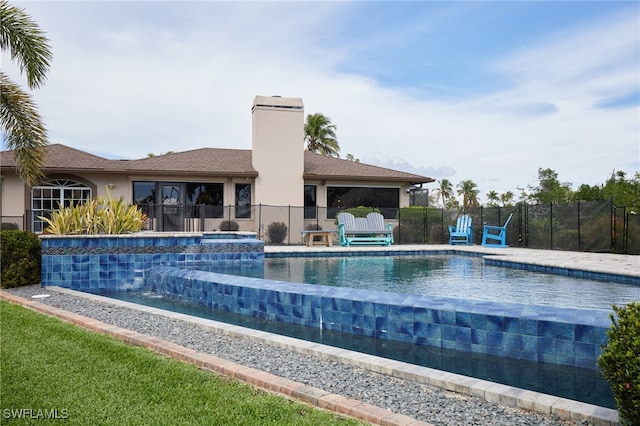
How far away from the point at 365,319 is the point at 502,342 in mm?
1493

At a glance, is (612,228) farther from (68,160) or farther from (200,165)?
(68,160)

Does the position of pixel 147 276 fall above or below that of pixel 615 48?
below

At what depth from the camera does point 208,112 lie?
20141mm

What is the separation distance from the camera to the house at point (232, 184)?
1825 centimetres

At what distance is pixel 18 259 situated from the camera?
27.3 feet

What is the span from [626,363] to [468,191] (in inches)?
2338

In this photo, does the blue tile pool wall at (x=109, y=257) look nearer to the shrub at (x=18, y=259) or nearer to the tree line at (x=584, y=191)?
the shrub at (x=18, y=259)

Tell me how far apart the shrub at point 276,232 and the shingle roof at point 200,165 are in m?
2.59

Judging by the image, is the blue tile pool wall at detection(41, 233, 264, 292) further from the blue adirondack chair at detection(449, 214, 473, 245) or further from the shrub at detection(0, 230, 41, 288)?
the blue adirondack chair at detection(449, 214, 473, 245)

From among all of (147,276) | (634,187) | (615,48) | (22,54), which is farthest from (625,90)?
(22,54)

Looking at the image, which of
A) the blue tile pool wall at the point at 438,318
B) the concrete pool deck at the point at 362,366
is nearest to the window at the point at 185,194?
the blue tile pool wall at the point at 438,318

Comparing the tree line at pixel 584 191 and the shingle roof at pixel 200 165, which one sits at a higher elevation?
the shingle roof at pixel 200 165

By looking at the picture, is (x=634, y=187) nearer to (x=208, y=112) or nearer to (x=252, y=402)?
(x=208, y=112)

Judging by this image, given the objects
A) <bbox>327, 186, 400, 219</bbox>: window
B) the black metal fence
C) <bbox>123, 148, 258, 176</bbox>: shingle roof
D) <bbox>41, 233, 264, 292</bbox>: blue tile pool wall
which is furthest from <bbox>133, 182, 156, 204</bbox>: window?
<bbox>41, 233, 264, 292</bbox>: blue tile pool wall
